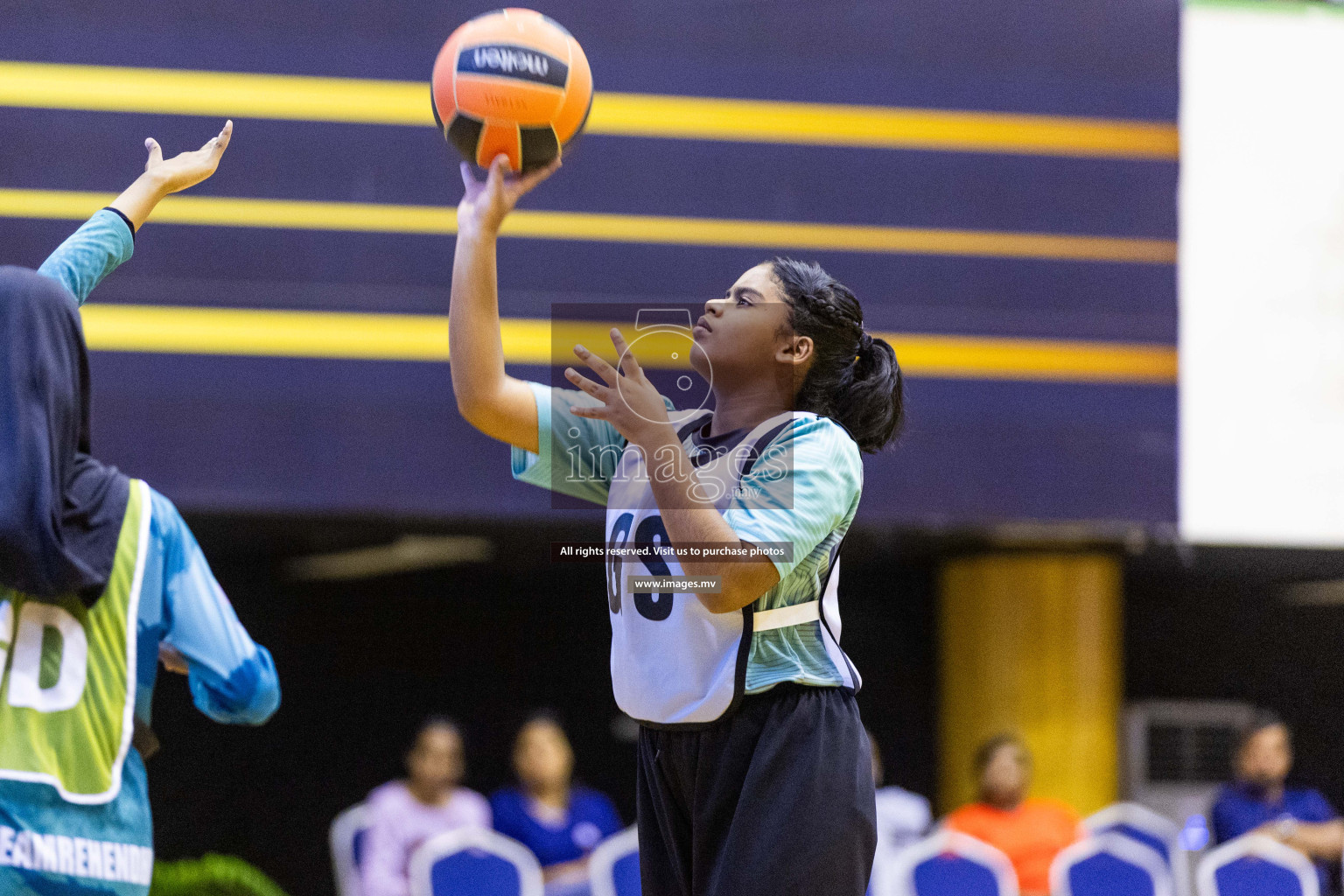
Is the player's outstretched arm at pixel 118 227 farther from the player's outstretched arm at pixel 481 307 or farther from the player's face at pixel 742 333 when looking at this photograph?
the player's face at pixel 742 333

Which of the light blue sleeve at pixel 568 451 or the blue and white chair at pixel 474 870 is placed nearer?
the light blue sleeve at pixel 568 451

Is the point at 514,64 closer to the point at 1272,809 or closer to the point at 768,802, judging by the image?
the point at 768,802

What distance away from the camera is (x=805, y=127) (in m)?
7.42

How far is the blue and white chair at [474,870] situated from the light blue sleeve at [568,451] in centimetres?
320

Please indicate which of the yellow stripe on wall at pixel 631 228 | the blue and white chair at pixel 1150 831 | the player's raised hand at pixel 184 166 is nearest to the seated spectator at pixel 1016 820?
the blue and white chair at pixel 1150 831

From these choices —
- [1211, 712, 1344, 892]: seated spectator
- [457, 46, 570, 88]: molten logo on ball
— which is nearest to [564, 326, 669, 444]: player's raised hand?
[457, 46, 570, 88]: molten logo on ball

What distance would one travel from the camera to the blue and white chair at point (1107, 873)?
5559 mm

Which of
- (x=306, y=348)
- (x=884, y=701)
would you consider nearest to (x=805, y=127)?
(x=306, y=348)

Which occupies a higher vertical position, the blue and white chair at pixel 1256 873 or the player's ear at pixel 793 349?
the player's ear at pixel 793 349

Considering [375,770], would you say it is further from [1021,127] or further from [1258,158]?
[1258,158]

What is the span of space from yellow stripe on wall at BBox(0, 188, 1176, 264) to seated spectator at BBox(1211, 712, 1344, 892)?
2859 millimetres

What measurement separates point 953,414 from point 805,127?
6.14 feet

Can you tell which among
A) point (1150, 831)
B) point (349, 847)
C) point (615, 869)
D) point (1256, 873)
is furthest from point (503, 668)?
point (1256, 873)

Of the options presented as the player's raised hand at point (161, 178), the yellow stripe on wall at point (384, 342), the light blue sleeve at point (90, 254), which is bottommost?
the light blue sleeve at point (90, 254)
